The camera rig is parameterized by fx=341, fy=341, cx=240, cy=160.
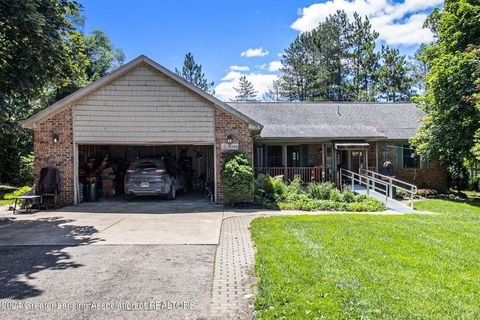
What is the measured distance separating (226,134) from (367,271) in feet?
27.4

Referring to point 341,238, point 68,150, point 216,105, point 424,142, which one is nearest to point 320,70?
point 424,142

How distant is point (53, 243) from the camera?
22.2 ft

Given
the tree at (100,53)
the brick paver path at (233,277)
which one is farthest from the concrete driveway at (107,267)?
the tree at (100,53)

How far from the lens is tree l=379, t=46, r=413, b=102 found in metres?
39.0

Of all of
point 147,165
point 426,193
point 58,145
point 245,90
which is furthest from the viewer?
point 245,90

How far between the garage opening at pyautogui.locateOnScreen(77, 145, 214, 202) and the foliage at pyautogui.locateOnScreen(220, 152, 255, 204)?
1897 millimetres

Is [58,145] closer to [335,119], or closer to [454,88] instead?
[335,119]

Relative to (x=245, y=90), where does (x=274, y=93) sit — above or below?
below

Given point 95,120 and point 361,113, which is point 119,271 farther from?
point 361,113

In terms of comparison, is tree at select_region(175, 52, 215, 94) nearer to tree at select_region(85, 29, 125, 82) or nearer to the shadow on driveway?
tree at select_region(85, 29, 125, 82)

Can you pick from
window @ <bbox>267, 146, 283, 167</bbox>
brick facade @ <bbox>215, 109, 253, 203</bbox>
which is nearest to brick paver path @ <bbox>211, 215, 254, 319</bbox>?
brick facade @ <bbox>215, 109, 253, 203</bbox>

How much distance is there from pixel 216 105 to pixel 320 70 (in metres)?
30.9

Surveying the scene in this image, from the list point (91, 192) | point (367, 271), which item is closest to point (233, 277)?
point (367, 271)

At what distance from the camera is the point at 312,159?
17.9m
